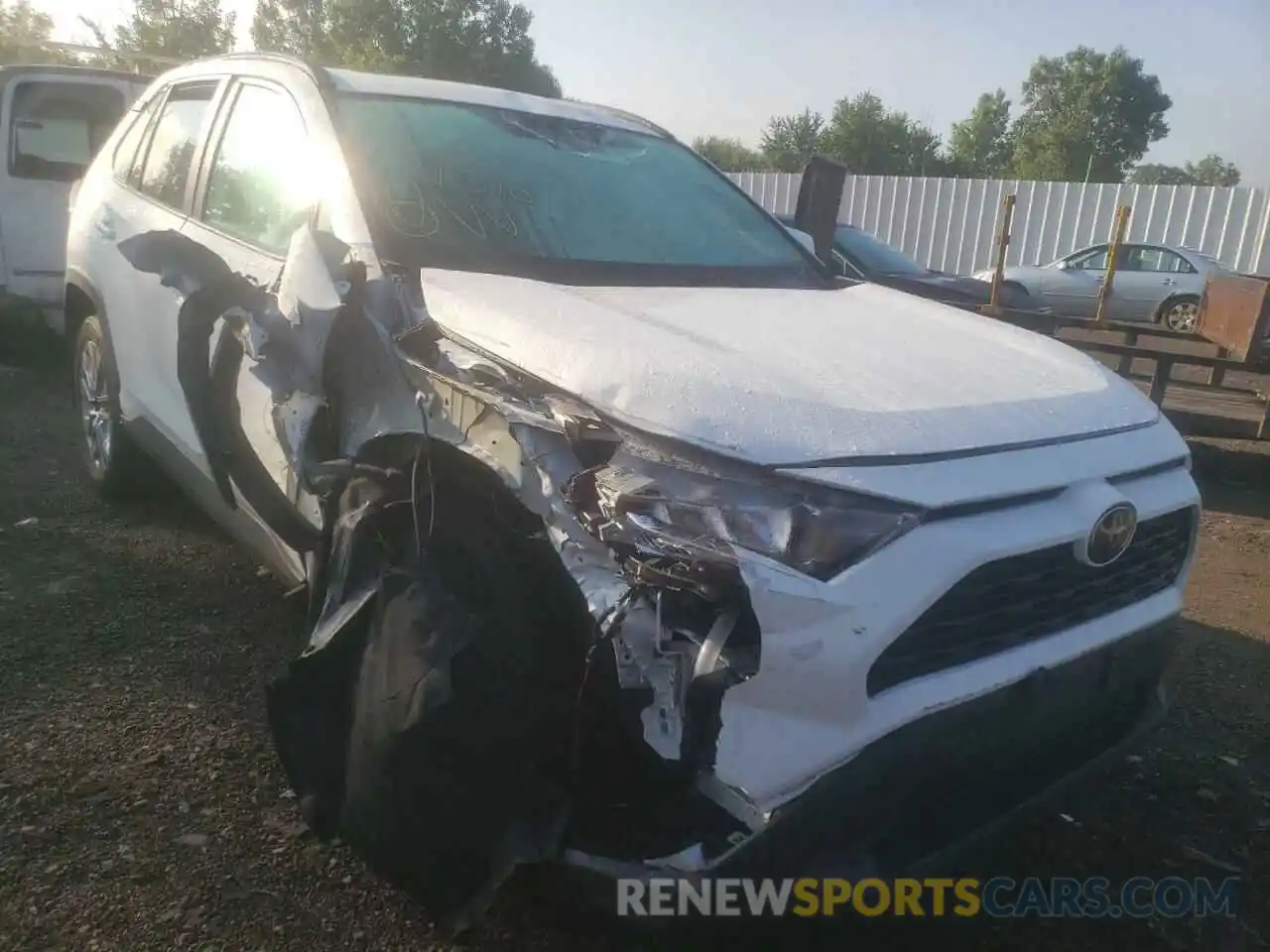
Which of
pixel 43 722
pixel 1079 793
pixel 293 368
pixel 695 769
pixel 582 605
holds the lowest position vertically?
pixel 43 722

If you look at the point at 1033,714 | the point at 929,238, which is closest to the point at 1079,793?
the point at 1033,714

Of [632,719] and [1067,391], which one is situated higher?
[1067,391]

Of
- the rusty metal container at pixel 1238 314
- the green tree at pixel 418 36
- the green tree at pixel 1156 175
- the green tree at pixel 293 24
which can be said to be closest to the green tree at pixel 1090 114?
the green tree at pixel 1156 175

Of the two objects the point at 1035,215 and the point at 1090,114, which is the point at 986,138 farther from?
the point at 1035,215

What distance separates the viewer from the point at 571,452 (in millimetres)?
1965

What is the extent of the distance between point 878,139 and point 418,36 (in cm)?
2043

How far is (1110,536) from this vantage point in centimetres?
215

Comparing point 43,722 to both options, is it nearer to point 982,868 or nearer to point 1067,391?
point 982,868

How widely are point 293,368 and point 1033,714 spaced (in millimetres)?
1798

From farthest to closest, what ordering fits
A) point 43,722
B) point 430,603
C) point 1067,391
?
point 43,722, point 1067,391, point 430,603

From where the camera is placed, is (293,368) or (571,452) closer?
(571,452)

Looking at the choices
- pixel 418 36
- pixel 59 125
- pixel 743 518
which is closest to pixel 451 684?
pixel 743 518

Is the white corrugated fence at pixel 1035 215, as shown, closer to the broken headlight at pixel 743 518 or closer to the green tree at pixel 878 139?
the broken headlight at pixel 743 518

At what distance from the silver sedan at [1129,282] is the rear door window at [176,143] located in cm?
1356
